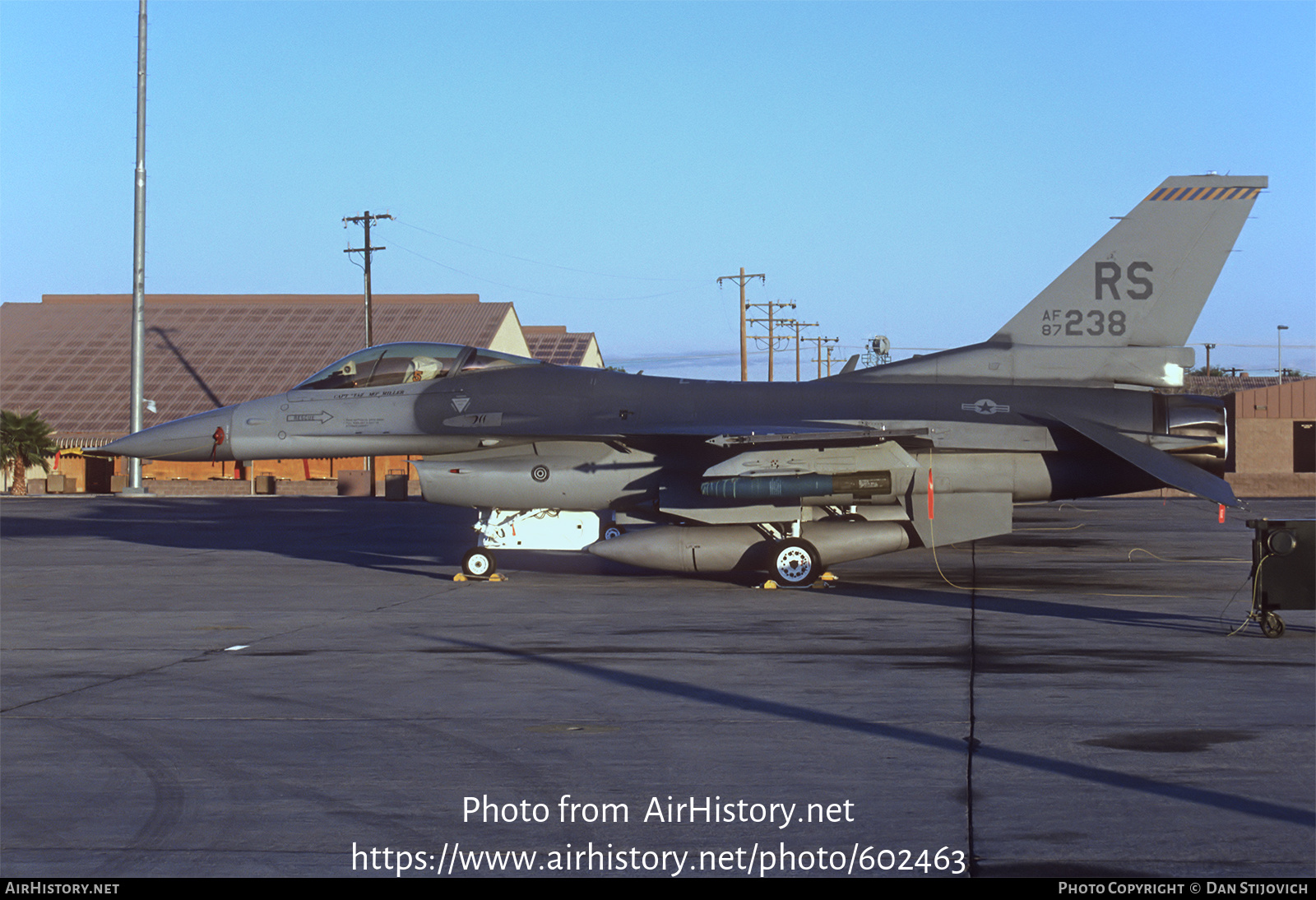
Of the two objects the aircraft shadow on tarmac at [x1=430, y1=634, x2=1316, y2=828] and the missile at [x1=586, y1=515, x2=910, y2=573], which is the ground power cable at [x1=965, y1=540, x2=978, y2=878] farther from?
the missile at [x1=586, y1=515, x2=910, y2=573]

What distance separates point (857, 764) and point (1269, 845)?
7.14ft

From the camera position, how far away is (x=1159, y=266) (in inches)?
636

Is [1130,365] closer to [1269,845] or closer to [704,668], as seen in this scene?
[704,668]

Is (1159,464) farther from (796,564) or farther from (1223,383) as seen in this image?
(1223,383)

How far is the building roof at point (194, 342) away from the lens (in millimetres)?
61938

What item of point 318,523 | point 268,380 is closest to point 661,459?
point 318,523

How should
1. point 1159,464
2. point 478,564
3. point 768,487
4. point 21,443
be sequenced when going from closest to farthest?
1. point 1159,464
2. point 768,487
3. point 478,564
4. point 21,443

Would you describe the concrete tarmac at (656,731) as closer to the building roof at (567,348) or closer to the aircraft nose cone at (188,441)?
the aircraft nose cone at (188,441)

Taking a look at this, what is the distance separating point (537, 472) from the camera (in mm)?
16750

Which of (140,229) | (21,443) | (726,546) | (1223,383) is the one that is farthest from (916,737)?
(1223,383)

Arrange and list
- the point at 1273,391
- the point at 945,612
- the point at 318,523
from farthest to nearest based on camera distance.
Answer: the point at 1273,391 < the point at 318,523 < the point at 945,612

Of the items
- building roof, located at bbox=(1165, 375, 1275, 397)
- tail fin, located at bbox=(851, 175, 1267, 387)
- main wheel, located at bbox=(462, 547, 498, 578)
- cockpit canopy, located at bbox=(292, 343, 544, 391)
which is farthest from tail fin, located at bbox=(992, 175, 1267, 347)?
building roof, located at bbox=(1165, 375, 1275, 397)

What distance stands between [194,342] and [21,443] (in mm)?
14911

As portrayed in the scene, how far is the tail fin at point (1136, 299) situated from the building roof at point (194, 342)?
49.1 m
